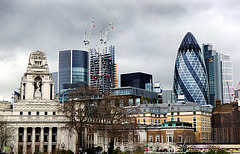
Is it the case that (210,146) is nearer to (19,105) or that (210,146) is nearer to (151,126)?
(151,126)

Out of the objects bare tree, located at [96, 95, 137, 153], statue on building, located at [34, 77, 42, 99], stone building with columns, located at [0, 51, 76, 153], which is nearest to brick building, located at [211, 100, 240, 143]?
bare tree, located at [96, 95, 137, 153]

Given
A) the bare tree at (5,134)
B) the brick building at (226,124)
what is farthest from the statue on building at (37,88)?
the brick building at (226,124)

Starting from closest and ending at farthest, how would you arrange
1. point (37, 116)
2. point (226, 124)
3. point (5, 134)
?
1. point (5, 134)
2. point (37, 116)
3. point (226, 124)

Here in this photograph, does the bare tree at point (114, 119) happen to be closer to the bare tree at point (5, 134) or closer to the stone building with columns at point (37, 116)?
the stone building with columns at point (37, 116)

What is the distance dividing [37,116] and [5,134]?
21.4 meters

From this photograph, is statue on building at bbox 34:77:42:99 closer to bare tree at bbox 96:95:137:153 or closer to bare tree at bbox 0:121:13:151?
bare tree at bbox 0:121:13:151

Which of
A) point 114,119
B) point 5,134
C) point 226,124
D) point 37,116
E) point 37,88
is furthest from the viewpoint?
point 37,88

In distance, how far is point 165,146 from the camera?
16575 cm

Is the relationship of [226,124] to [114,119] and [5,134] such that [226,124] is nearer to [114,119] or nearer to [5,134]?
[114,119]

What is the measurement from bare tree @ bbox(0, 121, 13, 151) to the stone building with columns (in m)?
3.30

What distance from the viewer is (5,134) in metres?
130

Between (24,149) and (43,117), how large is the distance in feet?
43.5

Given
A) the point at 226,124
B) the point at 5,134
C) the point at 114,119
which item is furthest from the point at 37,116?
A: the point at 226,124

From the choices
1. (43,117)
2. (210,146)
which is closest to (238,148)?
(210,146)
